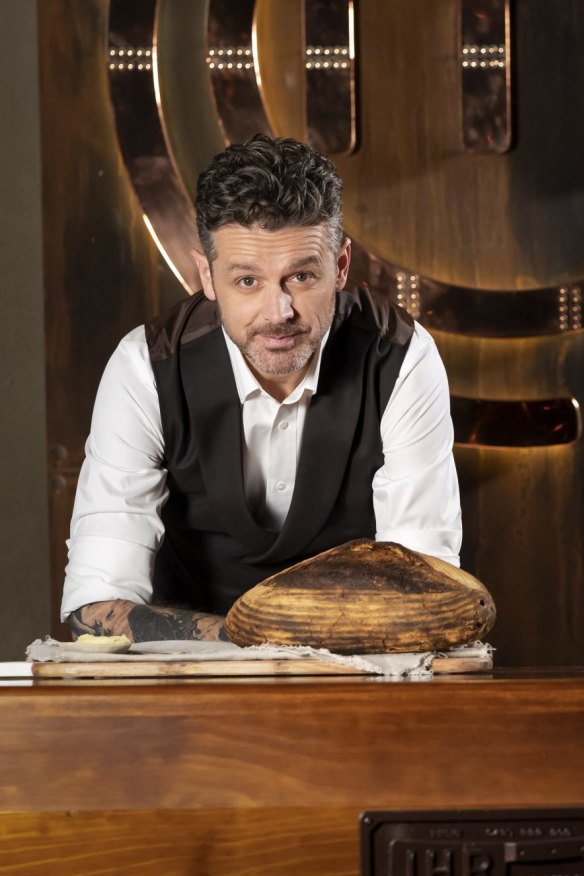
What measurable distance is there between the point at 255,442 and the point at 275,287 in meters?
0.37

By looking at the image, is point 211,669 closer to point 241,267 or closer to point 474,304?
point 241,267

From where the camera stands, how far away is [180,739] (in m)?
0.97

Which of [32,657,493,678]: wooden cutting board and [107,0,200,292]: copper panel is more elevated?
[107,0,200,292]: copper panel

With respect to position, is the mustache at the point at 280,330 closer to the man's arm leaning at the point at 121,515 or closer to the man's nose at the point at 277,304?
the man's nose at the point at 277,304

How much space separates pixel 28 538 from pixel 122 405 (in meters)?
1.39

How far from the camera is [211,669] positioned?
111 centimetres

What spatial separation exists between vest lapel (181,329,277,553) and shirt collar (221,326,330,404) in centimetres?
1

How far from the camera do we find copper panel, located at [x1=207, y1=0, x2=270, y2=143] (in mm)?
2916

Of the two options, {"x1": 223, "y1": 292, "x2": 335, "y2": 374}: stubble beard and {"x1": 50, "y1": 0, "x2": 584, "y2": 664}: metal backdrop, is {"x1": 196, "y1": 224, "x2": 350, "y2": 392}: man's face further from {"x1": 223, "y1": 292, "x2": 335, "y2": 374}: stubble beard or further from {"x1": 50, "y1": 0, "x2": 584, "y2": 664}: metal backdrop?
{"x1": 50, "y1": 0, "x2": 584, "y2": 664}: metal backdrop

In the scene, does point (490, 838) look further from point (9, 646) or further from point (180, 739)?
point (9, 646)

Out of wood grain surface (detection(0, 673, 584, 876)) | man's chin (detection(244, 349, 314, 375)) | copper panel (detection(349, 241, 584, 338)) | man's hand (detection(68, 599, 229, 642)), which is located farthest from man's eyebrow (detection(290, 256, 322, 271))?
copper panel (detection(349, 241, 584, 338))

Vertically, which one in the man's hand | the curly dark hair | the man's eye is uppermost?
the curly dark hair

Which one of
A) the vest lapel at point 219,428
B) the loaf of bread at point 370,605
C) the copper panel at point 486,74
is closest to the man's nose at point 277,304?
the vest lapel at point 219,428

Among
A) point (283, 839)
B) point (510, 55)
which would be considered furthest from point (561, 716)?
point (510, 55)
